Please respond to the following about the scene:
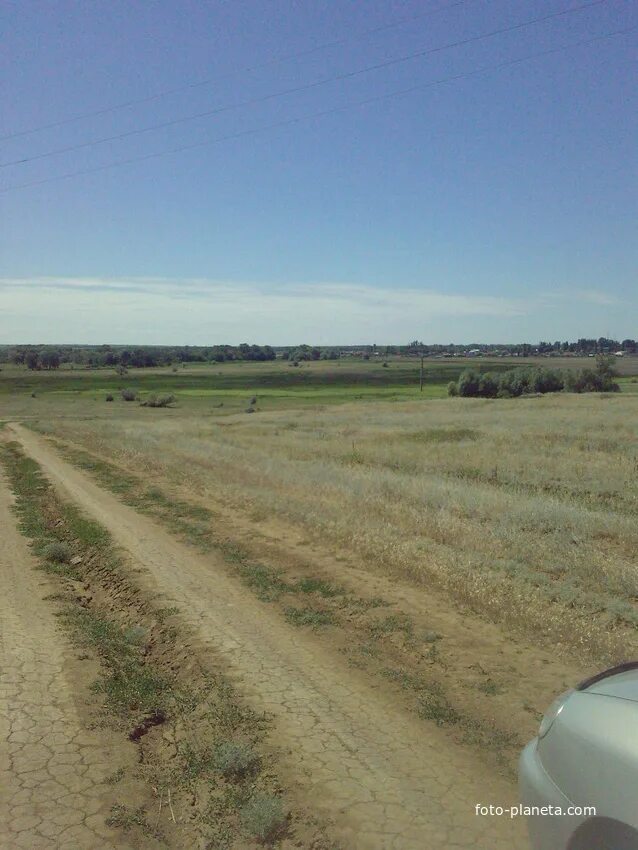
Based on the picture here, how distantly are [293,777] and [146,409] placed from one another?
67.8 meters

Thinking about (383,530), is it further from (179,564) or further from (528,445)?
(528,445)

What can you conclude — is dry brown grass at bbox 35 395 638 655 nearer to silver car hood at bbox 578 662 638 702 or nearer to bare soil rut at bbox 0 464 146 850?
silver car hood at bbox 578 662 638 702

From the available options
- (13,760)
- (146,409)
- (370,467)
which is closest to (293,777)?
(13,760)

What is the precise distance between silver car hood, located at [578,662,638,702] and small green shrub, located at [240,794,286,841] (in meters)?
2.17

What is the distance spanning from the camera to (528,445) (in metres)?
29.8

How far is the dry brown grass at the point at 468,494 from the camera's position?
9578 millimetres

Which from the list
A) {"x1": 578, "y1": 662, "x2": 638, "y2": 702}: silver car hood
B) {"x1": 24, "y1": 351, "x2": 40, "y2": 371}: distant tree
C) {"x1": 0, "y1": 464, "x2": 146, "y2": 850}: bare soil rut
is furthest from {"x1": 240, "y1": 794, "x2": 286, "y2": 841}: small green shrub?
{"x1": 24, "y1": 351, "x2": 40, "y2": 371}: distant tree

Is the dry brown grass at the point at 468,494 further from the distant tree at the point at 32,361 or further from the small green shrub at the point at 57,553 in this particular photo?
the distant tree at the point at 32,361

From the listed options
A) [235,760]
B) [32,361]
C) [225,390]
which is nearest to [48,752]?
[235,760]

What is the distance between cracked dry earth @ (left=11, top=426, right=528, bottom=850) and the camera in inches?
177

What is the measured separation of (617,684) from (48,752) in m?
4.24

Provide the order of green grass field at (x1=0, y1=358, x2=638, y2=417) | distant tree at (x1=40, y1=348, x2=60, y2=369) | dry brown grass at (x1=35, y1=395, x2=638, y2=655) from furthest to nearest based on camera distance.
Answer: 1. distant tree at (x1=40, y1=348, x2=60, y2=369)
2. green grass field at (x1=0, y1=358, x2=638, y2=417)
3. dry brown grass at (x1=35, y1=395, x2=638, y2=655)

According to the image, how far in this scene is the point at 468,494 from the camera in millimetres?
17375

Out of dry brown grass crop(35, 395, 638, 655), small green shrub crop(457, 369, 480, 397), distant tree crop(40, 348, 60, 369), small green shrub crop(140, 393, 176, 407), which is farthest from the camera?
distant tree crop(40, 348, 60, 369)
